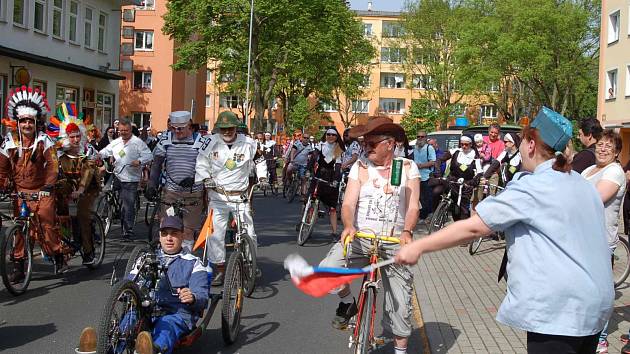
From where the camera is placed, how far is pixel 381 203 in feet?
18.5

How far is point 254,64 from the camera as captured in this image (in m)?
42.1

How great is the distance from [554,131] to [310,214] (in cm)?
998

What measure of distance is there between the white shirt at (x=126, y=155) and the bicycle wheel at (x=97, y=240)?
2870mm

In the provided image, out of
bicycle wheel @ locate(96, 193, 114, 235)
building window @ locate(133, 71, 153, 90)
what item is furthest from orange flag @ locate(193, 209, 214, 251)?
building window @ locate(133, 71, 153, 90)

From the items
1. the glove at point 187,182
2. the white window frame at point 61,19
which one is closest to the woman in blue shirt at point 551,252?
the glove at point 187,182

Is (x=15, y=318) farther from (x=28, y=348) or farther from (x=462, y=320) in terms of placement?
(x=462, y=320)

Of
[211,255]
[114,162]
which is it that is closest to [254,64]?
[114,162]

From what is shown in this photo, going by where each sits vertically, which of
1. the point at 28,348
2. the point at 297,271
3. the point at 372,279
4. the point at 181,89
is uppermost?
the point at 181,89

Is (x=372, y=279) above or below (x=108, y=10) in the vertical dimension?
below

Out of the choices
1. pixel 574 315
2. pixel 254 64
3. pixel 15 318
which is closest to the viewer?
pixel 574 315

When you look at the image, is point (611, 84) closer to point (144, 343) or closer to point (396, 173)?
point (396, 173)

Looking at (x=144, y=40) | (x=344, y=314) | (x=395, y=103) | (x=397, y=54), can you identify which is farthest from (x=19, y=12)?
(x=395, y=103)

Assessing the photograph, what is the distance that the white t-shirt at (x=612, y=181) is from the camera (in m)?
6.30

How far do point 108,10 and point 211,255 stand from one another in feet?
109
